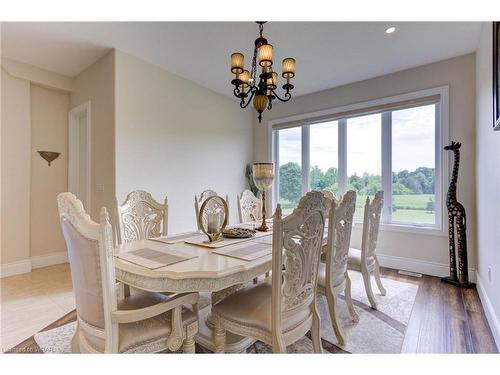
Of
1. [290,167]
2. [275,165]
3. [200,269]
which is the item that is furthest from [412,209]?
[200,269]

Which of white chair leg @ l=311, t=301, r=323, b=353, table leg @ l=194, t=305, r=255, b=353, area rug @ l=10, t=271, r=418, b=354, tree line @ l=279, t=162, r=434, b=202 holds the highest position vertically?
tree line @ l=279, t=162, r=434, b=202

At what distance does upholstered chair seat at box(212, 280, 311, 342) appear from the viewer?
1316mm

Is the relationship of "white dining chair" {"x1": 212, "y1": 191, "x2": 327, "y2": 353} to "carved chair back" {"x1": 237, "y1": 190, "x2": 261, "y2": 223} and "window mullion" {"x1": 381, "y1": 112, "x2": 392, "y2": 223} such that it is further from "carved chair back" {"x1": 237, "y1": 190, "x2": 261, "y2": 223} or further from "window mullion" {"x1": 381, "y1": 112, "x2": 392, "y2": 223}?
"window mullion" {"x1": 381, "y1": 112, "x2": 392, "y2": 223}

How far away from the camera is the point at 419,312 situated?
7.47 feet

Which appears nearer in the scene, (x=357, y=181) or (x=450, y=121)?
(x=450, y=121)

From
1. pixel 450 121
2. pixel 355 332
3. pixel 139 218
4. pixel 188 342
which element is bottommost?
pixel 355 332

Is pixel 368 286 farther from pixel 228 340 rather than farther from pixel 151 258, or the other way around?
pixel 151 258

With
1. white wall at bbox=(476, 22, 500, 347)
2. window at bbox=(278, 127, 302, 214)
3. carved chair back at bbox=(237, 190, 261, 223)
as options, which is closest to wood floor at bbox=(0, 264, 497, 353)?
white wall at bbox=(476, 22, 500, 347)

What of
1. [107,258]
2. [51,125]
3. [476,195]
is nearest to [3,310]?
[107,258]

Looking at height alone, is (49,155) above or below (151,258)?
above

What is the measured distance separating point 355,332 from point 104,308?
5.98ft

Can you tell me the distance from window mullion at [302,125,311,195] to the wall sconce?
3830 millimetres

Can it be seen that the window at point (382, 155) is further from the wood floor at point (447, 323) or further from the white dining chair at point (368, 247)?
the white dining chair at point (368, 247)

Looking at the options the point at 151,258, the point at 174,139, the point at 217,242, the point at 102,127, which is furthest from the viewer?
the point at 174,139
